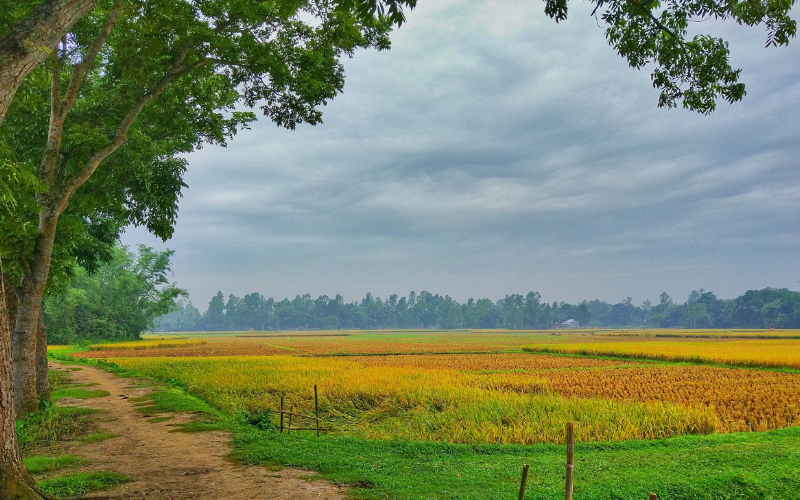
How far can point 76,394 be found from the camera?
15961 millimetres

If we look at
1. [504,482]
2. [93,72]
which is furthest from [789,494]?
[93,72]

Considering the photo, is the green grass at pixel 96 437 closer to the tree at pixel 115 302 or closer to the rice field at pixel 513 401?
the rice field at pixel 513 401

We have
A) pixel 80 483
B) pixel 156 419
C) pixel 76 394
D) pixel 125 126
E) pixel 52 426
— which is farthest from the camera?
pixel 76 394

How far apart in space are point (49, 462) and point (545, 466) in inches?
328

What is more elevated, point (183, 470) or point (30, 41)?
point (30, 41)

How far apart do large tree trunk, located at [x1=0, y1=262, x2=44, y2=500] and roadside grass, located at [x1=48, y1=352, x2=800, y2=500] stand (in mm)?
3454

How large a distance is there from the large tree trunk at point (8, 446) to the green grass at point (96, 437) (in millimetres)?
5147

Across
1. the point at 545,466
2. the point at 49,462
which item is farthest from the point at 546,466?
the point at 49,462

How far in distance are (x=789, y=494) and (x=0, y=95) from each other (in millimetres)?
11682

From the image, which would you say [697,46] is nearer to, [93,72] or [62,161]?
[62,161]

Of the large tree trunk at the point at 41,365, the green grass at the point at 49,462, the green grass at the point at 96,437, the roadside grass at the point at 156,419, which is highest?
the large tree trunk at the point at 41,365

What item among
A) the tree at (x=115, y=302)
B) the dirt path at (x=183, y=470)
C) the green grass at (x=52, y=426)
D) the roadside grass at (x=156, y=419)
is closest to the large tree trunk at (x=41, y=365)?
the green grass at (x=52, y=426)

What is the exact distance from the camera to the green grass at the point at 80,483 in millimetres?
6336

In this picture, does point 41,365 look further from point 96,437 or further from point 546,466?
point 546,466
